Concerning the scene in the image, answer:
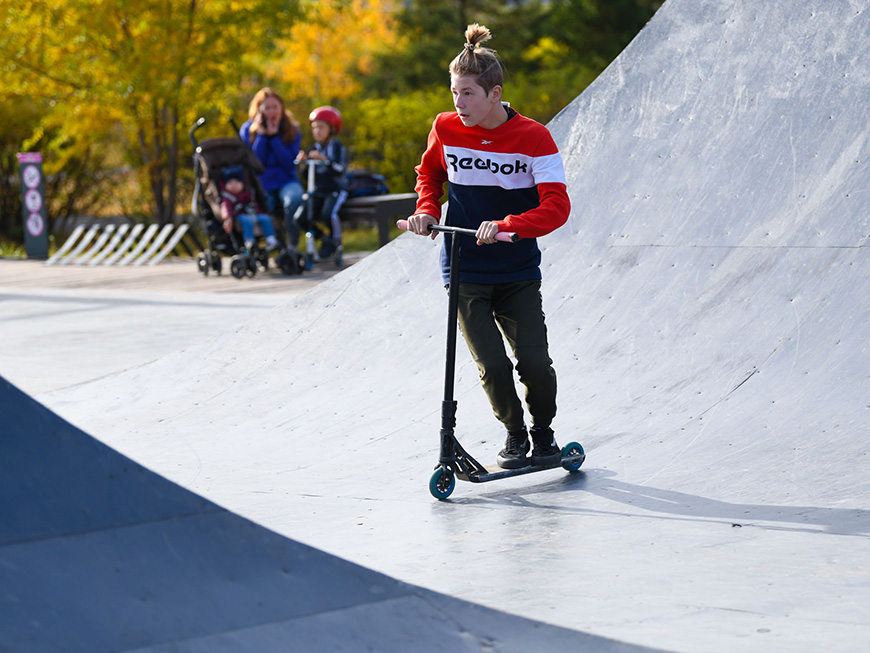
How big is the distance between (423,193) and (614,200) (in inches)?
89.5

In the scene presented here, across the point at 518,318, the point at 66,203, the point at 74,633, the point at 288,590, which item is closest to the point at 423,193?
the point at 518,318

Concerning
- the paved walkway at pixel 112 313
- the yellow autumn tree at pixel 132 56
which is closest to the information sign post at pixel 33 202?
the yellow autumn tree at pixel 132 56

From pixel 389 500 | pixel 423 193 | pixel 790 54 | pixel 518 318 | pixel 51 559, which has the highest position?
pixel 790 54

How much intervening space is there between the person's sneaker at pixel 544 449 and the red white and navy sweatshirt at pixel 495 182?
0.58 m

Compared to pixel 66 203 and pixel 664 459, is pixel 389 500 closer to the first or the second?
pixel 664 459

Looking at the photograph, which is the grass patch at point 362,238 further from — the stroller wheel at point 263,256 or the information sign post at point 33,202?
the information sign post at point 33,202

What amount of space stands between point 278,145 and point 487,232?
959 centimetres

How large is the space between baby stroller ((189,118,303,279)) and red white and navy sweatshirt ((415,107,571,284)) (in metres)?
8.56

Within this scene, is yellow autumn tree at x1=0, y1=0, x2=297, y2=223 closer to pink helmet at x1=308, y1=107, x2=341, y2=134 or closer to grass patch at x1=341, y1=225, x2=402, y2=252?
grass patch at x1=341, y1=225, x2=402, y2=252

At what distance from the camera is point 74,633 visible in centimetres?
239

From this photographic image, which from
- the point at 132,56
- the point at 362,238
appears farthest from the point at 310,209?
the point at 132,56

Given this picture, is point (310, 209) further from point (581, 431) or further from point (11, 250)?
point (11, 250)

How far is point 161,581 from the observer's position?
260cm

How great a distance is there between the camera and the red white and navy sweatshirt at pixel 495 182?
393cm
